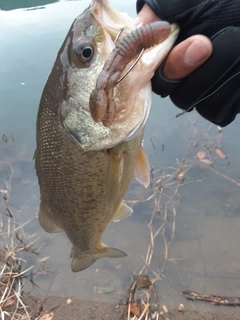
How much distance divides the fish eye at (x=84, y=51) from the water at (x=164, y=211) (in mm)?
3113

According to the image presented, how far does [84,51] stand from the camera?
60.2 inches

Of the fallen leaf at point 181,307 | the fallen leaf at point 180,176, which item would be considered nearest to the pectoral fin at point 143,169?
the fallen leaf at point 181,307

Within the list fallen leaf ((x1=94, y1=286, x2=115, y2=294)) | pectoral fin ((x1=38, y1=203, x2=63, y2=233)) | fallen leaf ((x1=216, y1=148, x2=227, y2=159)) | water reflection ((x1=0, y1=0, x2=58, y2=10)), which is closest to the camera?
pectoral fin ((x1=38, y1=203, x2=63, y2=233))

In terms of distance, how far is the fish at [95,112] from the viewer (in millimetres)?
1427

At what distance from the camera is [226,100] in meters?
1.81

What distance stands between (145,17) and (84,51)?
0.34 meters

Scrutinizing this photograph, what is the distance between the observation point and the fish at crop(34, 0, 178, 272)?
1427 millimetres

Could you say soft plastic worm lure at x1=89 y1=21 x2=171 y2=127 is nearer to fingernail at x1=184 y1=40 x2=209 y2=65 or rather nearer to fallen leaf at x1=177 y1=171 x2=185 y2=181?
fingernail at x1=184 y1=40 x2=209 y2=65

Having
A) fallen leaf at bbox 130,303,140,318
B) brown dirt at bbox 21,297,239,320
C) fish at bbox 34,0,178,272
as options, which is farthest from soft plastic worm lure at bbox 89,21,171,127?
brown dirt at bbox 21,297,239,320

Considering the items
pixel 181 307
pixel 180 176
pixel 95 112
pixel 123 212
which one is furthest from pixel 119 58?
pixel 180 176

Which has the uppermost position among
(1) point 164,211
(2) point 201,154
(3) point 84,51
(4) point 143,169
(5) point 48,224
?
(3) point 84,51

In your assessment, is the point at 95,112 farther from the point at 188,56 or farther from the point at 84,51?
the point at 188,56

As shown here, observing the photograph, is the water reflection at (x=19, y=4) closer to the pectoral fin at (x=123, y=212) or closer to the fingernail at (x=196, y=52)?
the pectoral fin at (x=123, y=212)

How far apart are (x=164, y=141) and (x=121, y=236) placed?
1941 millimetres
